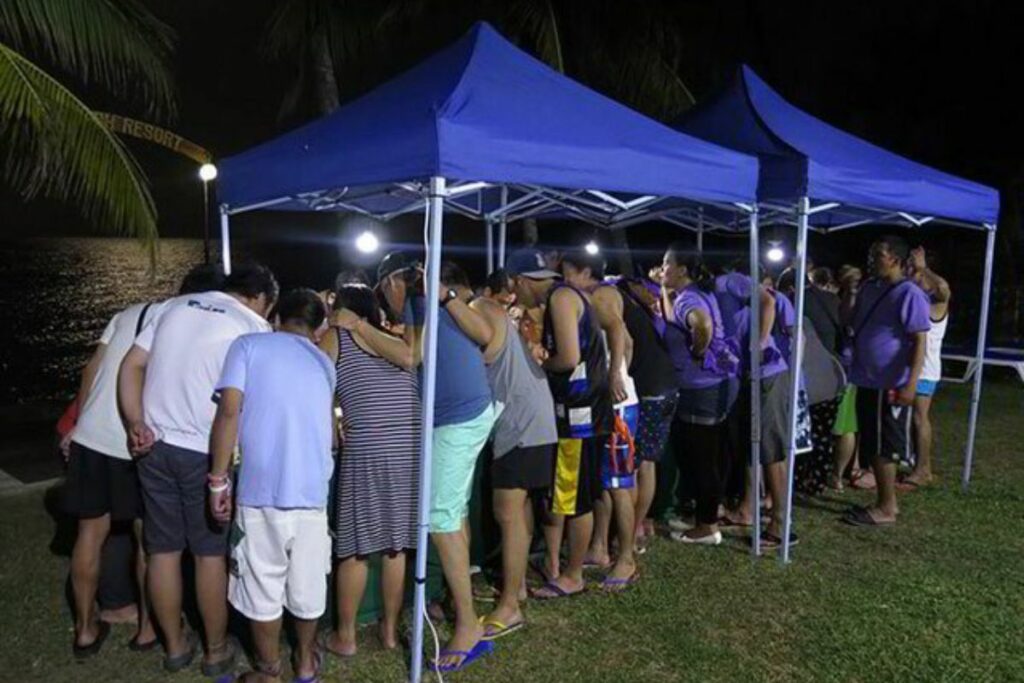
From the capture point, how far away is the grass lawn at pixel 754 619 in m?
3.45

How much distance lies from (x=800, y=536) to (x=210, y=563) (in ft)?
11.8

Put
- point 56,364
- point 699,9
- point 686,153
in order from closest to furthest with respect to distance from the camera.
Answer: point 686,153 → point 699,9 → point 56,364

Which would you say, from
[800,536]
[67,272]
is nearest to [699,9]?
[800,536]

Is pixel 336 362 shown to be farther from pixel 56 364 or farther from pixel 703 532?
pixel 56 364

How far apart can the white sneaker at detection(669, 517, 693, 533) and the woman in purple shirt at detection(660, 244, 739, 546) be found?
0.17 metres

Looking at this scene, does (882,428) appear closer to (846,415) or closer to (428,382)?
(846,415)

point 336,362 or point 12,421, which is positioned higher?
point 336,362

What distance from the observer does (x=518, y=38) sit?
41.3ft

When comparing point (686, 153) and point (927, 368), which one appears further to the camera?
point (927, 368)

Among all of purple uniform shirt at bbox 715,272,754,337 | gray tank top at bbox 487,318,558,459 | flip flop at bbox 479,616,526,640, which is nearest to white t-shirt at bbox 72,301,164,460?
gray tank top at bbox 487,318,558,459

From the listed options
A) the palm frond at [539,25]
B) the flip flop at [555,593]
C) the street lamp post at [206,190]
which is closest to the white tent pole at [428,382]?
the flip flop at [555,593]

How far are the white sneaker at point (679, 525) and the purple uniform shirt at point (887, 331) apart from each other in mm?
1495

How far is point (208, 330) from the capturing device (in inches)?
121

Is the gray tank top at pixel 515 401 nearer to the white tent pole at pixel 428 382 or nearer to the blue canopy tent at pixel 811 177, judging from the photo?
the white tent pole at pixel 428 382
